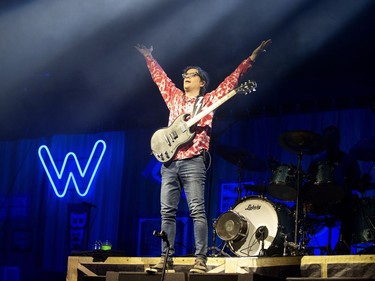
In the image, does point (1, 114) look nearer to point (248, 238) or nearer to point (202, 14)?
point (202, 14)

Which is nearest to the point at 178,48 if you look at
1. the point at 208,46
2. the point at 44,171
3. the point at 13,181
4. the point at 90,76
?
the point at 208,46

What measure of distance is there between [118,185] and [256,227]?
13.6ft

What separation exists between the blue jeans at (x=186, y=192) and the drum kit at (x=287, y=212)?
1.71 metres

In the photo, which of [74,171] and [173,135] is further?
[74,171]

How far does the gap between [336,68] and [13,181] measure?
6641mm

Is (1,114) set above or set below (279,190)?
above

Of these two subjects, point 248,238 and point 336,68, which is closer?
point 248,238

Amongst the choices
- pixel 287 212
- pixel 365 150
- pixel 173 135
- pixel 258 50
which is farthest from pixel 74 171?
pixel 258 50

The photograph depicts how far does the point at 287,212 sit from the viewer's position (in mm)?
8000

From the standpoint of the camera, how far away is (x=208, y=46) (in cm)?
986

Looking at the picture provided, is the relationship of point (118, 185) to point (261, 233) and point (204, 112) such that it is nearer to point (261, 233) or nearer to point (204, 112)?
point (261, 233)

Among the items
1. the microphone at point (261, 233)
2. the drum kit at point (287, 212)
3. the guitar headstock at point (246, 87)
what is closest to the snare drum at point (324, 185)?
the drum kit at point (287, 212)

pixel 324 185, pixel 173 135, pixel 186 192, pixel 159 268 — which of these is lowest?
pixel 159 268

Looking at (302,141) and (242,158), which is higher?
(302,141)
